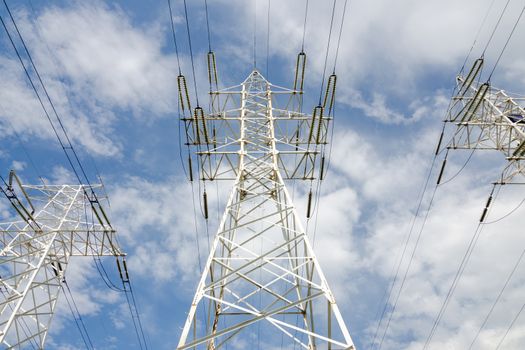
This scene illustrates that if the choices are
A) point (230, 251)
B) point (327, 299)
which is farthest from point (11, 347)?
point (327, 299)

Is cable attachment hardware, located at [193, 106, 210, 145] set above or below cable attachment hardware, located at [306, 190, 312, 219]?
above

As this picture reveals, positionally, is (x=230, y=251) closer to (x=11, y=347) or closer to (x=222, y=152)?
(x=222, y=152)

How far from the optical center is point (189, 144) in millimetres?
14117

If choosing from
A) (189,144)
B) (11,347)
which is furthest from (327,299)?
(11,347)

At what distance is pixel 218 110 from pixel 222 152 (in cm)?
387

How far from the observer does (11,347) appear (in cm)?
1218

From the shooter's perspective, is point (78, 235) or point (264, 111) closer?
point (264, 111)

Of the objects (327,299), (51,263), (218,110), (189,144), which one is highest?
(218,110)

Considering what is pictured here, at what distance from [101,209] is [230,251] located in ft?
24.4

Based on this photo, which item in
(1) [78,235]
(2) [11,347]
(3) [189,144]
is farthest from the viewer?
(1) [78,235]

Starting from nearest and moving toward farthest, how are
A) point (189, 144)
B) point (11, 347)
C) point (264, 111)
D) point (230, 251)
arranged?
point (230, 251) → point (11, 347) → point (189, 144) → point (264, 111)

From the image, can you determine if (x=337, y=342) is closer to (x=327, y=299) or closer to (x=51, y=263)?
(x=327, y=299)

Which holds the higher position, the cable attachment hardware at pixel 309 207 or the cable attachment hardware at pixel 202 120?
the cable attachment hardware at pixel 202 120

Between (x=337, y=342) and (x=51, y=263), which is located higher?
(x=51, y=263)
